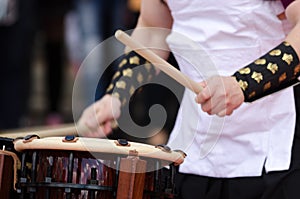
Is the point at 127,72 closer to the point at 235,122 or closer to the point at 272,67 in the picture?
the point at 235,122

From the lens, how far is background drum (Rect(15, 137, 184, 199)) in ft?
7.34

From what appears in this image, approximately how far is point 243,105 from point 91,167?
0.55 meters

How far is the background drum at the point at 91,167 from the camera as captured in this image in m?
2.24

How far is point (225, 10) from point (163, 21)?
0.98 ft

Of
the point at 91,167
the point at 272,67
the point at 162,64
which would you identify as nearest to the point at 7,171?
the point at 91,167

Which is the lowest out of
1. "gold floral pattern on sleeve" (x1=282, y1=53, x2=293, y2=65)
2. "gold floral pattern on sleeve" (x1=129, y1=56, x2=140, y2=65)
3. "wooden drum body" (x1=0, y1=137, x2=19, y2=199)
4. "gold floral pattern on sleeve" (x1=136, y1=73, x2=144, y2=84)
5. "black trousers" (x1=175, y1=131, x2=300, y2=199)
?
"black trousers" (x1=175, y1=131, x2=300, y2=199)

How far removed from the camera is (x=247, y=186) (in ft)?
8.61

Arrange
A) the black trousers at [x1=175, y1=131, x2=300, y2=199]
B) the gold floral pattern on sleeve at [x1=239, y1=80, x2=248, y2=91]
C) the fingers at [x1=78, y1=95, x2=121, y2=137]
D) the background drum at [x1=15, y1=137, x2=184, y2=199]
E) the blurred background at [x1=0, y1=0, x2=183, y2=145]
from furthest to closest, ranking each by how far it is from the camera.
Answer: the blurred background at [x1=0, y1=0, x2=183, y2=145] < the fingers at [x1=78, y1=95, x2=121, y2=137] < the black trousers at [x1=175, y1=131, x2=300, y2=199] < the gold floral pattern on sleeve at [x1=239, y1=80, x2=248, y2=91] < the background drum at [x1=15, y1=137, x2=184, y2=199]

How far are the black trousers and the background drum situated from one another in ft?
1.27

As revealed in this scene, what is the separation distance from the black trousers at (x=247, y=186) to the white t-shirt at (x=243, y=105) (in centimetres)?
2

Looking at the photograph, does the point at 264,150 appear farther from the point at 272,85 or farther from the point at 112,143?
the point at 112,143

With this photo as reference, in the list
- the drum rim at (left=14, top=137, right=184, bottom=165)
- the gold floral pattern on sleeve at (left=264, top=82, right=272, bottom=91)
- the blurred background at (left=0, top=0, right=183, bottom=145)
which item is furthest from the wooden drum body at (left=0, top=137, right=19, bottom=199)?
the blurred background at (left=0, top=0, right=183, bottom=145)

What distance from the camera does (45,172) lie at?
229 centimetres

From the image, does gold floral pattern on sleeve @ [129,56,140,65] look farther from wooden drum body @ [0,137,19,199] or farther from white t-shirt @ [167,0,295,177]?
wooden drum body @ [0,137,19,199]
